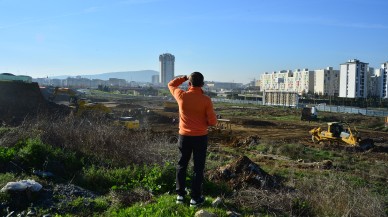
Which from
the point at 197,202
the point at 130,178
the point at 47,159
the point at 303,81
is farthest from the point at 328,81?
the point at 197,202

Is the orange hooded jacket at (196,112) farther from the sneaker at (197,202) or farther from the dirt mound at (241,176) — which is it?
the dirt mound at (241,176)

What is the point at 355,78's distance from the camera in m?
103

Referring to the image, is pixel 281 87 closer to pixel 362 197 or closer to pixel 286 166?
pixel 286 166

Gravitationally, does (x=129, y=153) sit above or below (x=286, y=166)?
above

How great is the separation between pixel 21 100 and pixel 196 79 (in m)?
27.0

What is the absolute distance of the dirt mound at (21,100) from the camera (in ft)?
88.2

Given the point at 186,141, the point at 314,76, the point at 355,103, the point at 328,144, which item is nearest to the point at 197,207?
the point at 186,141

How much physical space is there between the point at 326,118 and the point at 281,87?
110 metres

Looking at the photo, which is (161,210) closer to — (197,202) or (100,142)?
(197,202)

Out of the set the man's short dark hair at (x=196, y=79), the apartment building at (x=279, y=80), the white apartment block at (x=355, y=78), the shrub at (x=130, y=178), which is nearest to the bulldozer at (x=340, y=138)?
the shrub at (x=130, y=178)

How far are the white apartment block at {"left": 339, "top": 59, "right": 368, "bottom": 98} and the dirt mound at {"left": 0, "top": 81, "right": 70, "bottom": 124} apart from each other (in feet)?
296

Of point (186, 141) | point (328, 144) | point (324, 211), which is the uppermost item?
point (186, 141)

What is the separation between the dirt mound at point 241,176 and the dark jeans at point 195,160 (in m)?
1.87

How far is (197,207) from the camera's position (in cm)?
521
